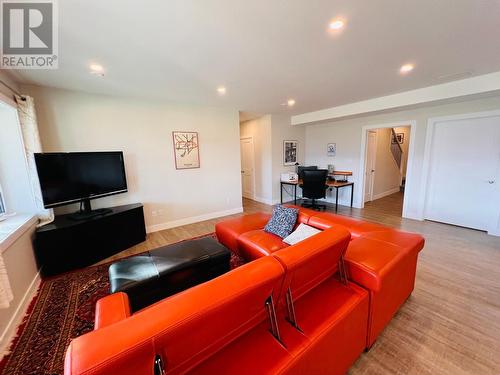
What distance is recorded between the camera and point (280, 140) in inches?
226

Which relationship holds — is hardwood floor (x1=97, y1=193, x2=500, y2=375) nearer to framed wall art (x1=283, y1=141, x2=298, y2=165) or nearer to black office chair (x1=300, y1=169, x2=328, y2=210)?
black office chair (x1=300, y1=169, x2=328, y2=210)

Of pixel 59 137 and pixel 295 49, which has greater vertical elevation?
pixel 295 49

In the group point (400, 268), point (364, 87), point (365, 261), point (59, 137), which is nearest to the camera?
point (365, 261)

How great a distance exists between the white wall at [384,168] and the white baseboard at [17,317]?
7.25 meters

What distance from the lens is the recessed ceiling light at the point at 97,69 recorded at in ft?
7.81

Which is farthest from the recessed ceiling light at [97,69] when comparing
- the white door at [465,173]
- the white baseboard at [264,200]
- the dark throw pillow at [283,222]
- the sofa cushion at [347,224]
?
the white door at [465,173]

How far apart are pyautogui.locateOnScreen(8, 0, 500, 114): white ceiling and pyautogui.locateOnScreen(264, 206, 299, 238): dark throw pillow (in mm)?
1848

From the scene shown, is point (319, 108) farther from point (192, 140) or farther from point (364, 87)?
point (192, 140)

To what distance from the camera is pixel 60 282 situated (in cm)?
246

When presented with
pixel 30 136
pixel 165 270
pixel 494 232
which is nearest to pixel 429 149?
pixel 494 232

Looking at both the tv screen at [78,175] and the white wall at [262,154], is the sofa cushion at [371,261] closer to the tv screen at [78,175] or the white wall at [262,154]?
the tv screen at [78,175]

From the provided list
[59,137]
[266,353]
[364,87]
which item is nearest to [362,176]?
[364,87]

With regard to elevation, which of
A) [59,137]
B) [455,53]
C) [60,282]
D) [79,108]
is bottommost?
[60,282]

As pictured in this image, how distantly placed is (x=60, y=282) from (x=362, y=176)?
599 centimetres
